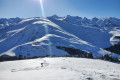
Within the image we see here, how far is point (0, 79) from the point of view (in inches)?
432

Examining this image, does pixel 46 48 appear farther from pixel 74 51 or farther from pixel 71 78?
pixel 71 78

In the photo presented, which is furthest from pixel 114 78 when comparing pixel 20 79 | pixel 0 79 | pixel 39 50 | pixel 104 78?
pixel 39 50

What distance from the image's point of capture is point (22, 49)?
106625 mm

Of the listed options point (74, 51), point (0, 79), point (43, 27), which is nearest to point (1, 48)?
point (43, 27)

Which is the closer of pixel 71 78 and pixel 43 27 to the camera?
pixel 71 78

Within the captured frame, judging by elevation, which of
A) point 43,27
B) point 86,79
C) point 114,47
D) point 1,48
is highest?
point 43,27

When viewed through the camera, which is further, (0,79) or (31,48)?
(31,48)

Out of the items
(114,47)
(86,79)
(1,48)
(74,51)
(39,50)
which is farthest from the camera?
(114,47)

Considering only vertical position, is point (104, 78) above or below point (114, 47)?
above

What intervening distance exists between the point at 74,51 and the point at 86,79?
353 ft

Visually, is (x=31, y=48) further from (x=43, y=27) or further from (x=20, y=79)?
(x=20, y=79)

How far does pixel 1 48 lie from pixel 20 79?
170 metres

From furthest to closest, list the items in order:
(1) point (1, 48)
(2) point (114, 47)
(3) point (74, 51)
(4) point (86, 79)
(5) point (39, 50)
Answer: (2) point (114, 47), (1) point (1, 48), (3) point (74, 51), (5) point (39, 50), (4) point (86, 79)

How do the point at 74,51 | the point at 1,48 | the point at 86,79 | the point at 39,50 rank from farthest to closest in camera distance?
1. the point at 1,48
2. the point at 74,51
3. the point at 39,50
4. the point at 86,79
